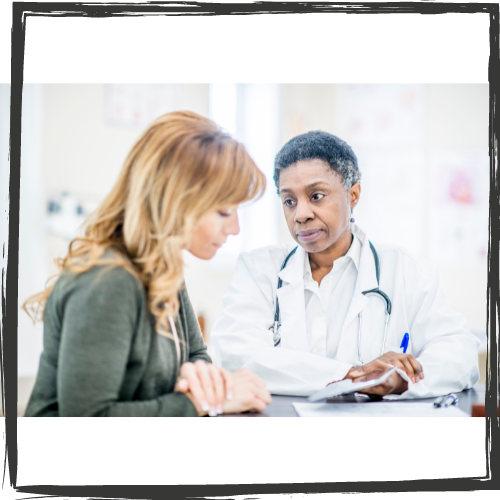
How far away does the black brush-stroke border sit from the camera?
872mm

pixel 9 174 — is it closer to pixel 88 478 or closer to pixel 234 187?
pixel 234 187

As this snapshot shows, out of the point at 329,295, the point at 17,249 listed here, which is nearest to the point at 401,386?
the point at 329,295

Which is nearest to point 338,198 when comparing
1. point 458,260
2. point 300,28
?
point 300,28

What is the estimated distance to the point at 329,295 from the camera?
1.30m

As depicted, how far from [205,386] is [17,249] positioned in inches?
18.3

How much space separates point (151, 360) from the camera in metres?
0.80

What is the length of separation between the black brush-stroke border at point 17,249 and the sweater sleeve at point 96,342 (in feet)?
0.73

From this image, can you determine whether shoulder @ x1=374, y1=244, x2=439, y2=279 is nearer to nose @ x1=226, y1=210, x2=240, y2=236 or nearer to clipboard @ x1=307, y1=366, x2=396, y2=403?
clipboard @ x1=307, y1=366, x2=396, y2=403

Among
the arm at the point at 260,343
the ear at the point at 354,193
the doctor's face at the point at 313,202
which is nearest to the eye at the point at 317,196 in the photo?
the doctor's face at the point at 313,202

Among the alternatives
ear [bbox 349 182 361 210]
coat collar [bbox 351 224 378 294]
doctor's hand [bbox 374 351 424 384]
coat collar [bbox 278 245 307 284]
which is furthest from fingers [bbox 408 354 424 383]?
ear [bbox 349 182 361 210]

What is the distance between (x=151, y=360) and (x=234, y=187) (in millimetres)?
316

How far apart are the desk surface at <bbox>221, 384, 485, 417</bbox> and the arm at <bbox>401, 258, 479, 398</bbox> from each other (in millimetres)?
25

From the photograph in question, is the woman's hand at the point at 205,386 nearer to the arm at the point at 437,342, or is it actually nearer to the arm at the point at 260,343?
the arm at the point at 260,343

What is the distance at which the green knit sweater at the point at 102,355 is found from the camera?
0.70 metres
